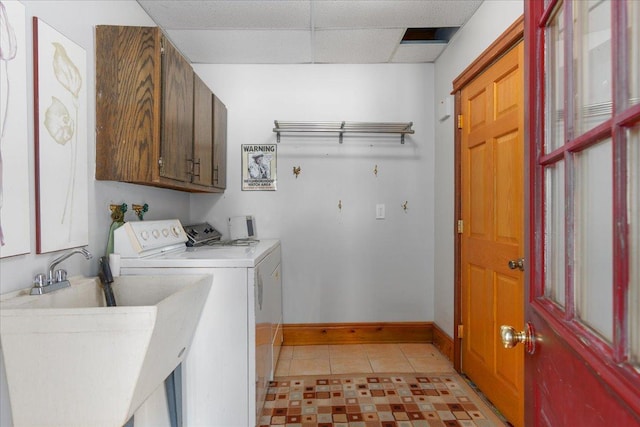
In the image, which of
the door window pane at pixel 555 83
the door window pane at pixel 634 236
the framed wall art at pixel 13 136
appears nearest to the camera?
the door window pane at pixel 634 236

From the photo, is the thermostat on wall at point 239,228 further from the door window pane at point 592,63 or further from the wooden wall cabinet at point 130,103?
the door window pane at point 592,63

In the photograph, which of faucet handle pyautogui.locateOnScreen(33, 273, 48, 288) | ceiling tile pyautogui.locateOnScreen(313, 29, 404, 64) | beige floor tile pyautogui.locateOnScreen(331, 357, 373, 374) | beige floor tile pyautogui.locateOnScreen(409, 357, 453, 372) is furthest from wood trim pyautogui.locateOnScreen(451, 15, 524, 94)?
faucet handle pyautogui.locateOnScreen(33, 273, 48, 288)

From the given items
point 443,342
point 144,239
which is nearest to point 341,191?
point 443,342

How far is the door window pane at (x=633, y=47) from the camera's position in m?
0.49

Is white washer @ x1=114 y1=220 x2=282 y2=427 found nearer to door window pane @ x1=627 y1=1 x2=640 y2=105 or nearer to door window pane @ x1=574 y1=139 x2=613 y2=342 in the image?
door window pane @ x1=574 y1=139 x2=613 y2=342

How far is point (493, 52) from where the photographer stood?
1.96 m

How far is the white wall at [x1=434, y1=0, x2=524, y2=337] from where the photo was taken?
7.04ft

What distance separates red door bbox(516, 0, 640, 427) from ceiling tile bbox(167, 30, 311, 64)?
2.04 metres

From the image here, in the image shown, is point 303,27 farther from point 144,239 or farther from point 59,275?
point 59,275

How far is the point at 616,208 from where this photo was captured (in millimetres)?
526

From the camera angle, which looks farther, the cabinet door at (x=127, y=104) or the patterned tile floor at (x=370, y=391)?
the patterned tile floor at (x=370, y=391)

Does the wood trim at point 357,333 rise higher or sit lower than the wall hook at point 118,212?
lower

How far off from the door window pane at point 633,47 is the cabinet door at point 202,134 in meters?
2.13

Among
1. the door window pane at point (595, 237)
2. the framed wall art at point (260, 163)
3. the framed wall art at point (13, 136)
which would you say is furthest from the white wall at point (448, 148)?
the framed wall art at point (13, 136)
